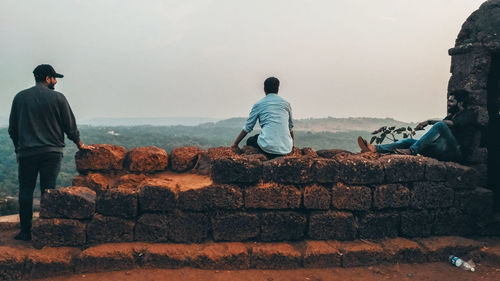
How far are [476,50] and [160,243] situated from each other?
619cm

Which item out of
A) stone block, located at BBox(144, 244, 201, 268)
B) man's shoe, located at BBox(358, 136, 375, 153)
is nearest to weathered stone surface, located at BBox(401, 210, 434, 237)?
man's shoe, located at BBox(358, 136, 375, 153)

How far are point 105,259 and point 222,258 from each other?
1.52 metres

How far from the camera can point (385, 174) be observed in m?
5.12

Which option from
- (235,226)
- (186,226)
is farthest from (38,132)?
(235,226)

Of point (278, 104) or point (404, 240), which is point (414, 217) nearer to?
point (404, 240)

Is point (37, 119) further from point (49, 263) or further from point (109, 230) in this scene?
point (49, 263)

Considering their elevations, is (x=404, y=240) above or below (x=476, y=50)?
below

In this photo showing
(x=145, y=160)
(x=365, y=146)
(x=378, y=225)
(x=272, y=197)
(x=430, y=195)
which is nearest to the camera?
Result: (x=272, y=197)

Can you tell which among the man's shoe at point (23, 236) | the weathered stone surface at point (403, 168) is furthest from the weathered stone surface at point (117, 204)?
the weathered stone surface at point (403, 168)

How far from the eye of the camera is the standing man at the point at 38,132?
454cm

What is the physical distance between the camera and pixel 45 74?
476 cm

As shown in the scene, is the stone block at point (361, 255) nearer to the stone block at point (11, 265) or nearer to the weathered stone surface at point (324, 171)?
the weathered stone surface at point (324, 171)

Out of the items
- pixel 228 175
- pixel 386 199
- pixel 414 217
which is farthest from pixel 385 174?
pixel 228 175

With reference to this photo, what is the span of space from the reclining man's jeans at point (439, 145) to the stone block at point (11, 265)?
6.14 metres
